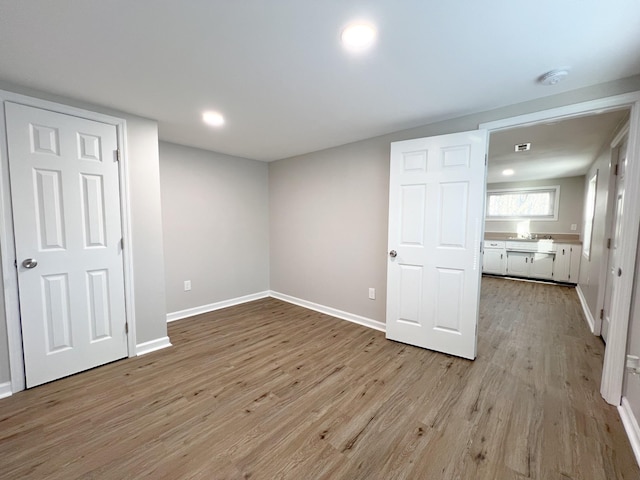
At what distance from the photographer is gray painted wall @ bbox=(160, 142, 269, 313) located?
338 centimetres

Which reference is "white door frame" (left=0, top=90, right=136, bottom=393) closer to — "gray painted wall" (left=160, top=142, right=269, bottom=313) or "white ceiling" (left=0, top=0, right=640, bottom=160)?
"white ceiling" (left=0, top=0, right=640, bottom=160)

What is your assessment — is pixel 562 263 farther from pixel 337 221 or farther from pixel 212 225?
pixel 212 225

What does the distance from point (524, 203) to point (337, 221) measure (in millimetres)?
5356

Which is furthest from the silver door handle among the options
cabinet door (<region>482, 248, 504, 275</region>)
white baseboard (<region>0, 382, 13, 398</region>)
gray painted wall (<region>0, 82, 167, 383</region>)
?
cabinet door (<region>482, 248, 504, 275</region>)

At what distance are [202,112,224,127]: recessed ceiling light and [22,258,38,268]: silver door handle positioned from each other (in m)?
1.78

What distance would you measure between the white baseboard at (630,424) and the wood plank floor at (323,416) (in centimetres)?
4

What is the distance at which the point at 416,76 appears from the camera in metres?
1.81

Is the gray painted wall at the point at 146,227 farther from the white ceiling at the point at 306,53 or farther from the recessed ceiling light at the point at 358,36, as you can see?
the recessed ceiling light at the point at 358,36

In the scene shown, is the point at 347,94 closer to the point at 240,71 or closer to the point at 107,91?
the point at 240,71

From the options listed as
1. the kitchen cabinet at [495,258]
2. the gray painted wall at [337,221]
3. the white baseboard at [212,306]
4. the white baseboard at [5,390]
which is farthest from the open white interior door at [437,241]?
the kitchen cabinet at [495,258]

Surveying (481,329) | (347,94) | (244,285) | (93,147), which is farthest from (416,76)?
(244,285)

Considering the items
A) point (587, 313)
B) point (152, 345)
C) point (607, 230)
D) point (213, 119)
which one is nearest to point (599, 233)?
point (607, 230)

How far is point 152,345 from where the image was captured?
2.64 metres

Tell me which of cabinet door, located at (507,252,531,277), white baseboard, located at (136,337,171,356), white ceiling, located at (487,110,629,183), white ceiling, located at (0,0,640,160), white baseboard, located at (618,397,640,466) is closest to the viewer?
white ceiling, located at (0,0,640,160)
